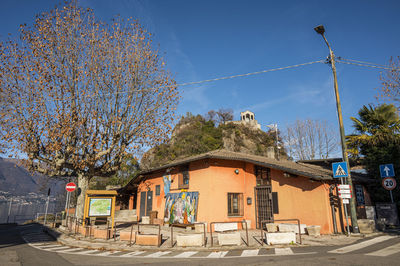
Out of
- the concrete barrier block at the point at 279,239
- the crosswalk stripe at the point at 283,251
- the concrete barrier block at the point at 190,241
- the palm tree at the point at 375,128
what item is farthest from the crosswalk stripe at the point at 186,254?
the palm tree at the point at 375,128

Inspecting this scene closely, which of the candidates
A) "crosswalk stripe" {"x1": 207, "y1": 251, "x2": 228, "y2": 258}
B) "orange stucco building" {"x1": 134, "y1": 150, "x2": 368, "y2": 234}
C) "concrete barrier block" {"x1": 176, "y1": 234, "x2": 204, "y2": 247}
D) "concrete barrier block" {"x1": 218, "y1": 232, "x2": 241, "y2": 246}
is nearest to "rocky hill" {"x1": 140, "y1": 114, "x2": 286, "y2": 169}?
"orange stucco building" {"x1": 134, "y1": 150, "x2": 368, "y2": 234}

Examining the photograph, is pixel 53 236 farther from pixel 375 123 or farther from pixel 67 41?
pixel 375 123

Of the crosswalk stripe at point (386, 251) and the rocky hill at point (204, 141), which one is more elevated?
the rocky hill at point (204, 141)

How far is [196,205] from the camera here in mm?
15578

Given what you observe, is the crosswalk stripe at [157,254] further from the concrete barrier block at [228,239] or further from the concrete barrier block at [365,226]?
the concrete barrier block at [365,226]

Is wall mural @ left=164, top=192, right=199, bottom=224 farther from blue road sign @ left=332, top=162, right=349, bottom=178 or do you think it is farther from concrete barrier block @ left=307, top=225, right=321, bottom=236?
blue road sign @ left=332, top=162, right=349, bottom=178

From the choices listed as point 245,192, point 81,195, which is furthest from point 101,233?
point 245,192

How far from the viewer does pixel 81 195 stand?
1725 centimetres

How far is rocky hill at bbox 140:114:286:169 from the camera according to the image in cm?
4420

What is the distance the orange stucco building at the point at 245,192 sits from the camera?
13227mm

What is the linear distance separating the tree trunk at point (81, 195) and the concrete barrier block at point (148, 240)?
865cm

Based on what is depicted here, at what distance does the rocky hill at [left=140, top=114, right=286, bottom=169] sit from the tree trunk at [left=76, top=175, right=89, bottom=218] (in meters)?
23.9

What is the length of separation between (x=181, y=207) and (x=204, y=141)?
31.2 metres

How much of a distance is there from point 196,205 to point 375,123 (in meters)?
15.0
